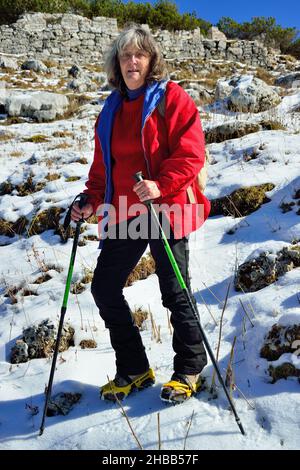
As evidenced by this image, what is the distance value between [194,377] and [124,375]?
48 cm

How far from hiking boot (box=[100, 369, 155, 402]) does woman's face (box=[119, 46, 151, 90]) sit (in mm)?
1904

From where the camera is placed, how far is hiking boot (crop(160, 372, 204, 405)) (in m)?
2.59

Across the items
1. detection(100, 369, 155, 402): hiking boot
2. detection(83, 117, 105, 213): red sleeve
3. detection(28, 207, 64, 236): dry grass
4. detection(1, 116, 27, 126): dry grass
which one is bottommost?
detection(100, 369, 155, 402): hiking boot

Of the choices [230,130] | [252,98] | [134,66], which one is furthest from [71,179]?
[252,98]

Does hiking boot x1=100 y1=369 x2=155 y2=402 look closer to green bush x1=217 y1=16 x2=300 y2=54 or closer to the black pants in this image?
the black pants

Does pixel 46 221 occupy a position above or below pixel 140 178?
below

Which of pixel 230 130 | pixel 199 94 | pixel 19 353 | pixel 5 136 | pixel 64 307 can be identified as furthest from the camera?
pixel 199 94

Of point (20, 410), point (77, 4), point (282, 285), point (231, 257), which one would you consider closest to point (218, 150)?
point (231, 257)

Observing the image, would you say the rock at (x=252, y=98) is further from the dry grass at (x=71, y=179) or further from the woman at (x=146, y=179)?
the woman at (x=146, y=179)

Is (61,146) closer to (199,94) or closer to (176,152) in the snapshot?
(199,94)

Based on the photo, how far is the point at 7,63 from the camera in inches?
754

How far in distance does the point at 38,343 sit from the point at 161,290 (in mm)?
1431

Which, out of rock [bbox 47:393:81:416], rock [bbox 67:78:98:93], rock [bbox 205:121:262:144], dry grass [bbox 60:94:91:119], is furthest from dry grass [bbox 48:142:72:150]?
rock [bbox 67:78:98:93]
